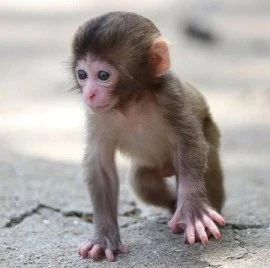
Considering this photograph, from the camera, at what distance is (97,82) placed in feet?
13.1

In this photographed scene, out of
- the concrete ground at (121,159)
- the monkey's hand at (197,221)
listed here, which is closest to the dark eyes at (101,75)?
the concrete ground at (121,159)

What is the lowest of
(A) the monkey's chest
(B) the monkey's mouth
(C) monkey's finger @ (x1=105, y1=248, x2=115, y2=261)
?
(C) monkey's finger @ (x1=105, y1=248, x2=115, y2=261)

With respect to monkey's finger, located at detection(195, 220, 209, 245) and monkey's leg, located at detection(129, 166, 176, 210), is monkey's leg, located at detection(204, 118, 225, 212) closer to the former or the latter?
monkey's leg, located at detection(129, 166, 176, 210)

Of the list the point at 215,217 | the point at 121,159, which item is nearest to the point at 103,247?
the point at 215,217

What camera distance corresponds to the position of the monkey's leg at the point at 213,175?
4582 millimetres

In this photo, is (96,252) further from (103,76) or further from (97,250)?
(103,76)

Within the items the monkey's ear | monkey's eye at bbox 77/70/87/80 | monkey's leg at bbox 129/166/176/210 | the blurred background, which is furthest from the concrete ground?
the monkey's ear

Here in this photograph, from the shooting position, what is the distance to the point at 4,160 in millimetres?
6078

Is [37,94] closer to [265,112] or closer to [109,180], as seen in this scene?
[265,112]

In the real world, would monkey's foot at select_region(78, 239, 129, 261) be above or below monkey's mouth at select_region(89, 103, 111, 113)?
below

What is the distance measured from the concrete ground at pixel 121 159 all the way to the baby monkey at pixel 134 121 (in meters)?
0.17

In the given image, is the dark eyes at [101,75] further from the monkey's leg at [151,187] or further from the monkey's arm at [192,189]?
the monkey's leg at [151,187]

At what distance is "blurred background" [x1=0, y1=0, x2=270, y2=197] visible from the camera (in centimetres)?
695

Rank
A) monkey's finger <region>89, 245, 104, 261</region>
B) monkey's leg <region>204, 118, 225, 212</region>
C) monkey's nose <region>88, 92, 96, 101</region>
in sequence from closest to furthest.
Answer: monkey's nose <region>88, 92, 96, 101</region>, monkey's finger <region>89, 245, 104, 261</region>, monkey's leg <region>204, 118, 225, 212</region>
